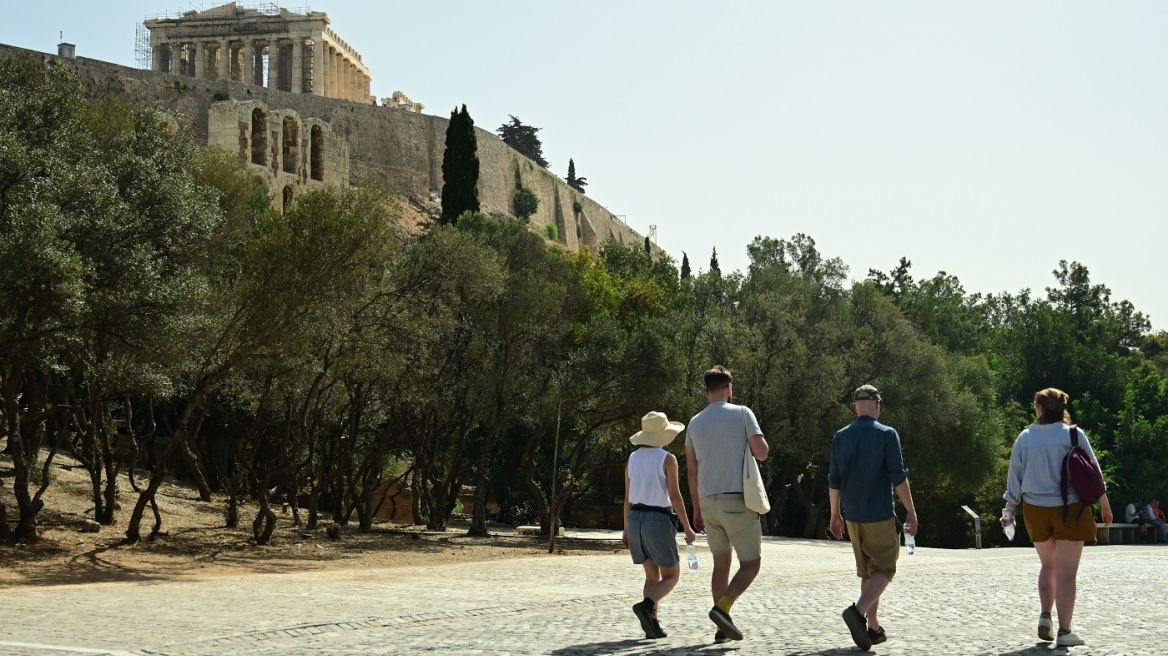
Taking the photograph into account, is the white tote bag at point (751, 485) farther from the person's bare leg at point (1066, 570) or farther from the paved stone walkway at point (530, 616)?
the person's bare leg at point (1066, 570)

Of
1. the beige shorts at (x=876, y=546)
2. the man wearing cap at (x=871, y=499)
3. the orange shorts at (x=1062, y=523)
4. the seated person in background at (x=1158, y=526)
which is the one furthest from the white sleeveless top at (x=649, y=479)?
the seated person in background at (x=1158, y=526)

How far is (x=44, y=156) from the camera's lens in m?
18.7

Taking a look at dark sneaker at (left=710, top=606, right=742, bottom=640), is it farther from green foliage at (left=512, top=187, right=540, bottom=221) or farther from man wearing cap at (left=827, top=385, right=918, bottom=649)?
green foliage at (left=512, top=187, right=540, bottom=221)

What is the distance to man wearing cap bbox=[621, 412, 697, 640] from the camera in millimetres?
9383

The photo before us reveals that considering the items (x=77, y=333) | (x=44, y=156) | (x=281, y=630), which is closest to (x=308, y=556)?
(x=77, y=333)

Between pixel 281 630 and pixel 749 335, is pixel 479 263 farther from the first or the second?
pixel 281 630

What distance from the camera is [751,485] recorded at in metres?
9.03

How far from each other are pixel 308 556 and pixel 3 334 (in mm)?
6681

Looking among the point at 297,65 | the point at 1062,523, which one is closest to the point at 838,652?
the point at 1062,523

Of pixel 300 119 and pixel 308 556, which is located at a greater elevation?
pixel 300 119

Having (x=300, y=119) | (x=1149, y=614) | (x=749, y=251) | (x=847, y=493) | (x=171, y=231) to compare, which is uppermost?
(x=300, y=119)

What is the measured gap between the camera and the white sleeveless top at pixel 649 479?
9547 millimetres

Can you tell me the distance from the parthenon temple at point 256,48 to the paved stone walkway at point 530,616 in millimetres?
102847

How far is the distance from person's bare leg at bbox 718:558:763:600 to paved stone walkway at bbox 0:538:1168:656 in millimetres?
329
